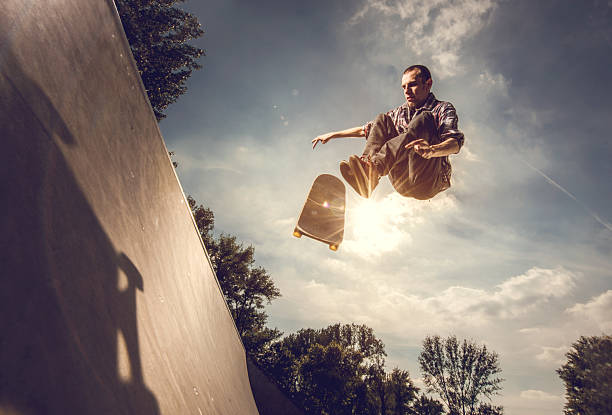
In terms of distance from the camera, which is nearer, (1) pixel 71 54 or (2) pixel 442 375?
(1) pixel 71 54

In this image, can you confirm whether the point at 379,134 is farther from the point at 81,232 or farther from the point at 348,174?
the point at 81,232

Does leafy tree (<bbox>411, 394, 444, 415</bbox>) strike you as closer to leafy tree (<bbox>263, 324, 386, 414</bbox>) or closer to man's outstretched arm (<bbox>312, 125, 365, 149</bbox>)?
leafy tree (<bbox>263, 324, 386, 414</bbox>)

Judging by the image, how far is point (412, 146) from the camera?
2.86 metres

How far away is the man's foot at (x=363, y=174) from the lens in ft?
10.7

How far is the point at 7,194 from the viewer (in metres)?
0.74

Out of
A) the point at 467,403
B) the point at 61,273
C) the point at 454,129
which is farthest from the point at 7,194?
the point at 467,403

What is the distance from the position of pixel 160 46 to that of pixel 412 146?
13732 millimetres

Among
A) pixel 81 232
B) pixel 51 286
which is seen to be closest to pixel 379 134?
pixel 81 232

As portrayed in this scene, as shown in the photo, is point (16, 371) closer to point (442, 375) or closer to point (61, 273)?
point (61, 273)

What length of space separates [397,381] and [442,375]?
496cm

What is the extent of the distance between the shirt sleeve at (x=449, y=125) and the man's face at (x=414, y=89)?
365 mm

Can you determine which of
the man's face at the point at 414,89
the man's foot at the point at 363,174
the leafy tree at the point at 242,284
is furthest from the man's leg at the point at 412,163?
the leafy tree at the point at 242,284

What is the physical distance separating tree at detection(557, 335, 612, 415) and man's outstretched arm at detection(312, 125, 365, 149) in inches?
1358

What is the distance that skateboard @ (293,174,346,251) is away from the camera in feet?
11.5
